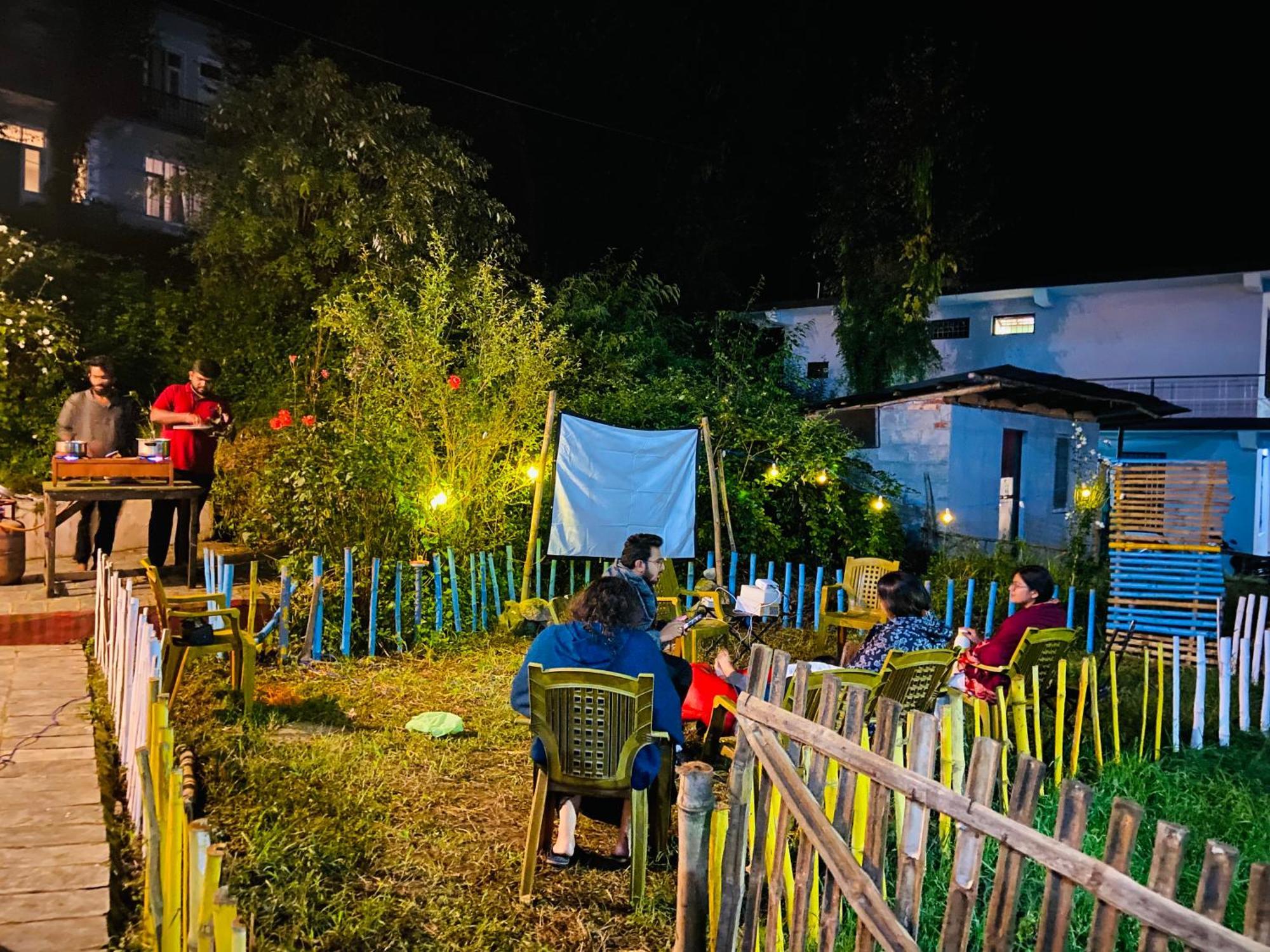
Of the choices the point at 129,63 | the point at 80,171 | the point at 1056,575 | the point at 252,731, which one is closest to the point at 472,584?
the point at 252,731

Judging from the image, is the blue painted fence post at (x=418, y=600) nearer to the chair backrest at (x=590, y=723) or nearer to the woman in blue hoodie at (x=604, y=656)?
the woman in blue hoodie at (x=604, y=656)

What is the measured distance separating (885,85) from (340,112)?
430 inches

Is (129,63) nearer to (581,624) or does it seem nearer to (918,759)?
(581,624)

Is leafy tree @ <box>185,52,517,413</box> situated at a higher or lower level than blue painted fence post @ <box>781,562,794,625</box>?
higher

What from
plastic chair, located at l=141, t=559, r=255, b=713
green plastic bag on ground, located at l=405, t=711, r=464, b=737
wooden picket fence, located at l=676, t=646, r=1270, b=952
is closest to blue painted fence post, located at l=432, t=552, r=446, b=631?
plastic chair, located at l=141, t=559, r=255, b=713

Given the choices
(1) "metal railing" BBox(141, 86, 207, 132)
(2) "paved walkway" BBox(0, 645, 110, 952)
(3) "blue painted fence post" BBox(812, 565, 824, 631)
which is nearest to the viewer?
(2) "paved walkway" BBox(0, 645, 110, 952)

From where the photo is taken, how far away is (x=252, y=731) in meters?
5.22

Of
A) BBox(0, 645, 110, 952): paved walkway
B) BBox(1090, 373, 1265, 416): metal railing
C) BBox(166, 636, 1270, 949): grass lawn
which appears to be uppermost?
BBox(1090, 373, 1265, 416): metal railing

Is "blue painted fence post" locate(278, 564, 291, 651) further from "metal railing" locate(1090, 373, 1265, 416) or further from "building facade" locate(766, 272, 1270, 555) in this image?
"metal railing" locate(1090, 373, 1265, 416)

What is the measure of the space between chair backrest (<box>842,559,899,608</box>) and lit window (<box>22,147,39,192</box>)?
21.1 meters

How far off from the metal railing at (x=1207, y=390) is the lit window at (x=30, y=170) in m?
23.6

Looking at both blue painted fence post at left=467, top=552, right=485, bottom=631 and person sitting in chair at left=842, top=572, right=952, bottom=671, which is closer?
person sitting in chair at left=842, top=572, right=952, bottom=671

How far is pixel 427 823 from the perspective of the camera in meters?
4.32

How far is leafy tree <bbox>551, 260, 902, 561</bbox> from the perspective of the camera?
10516mm
